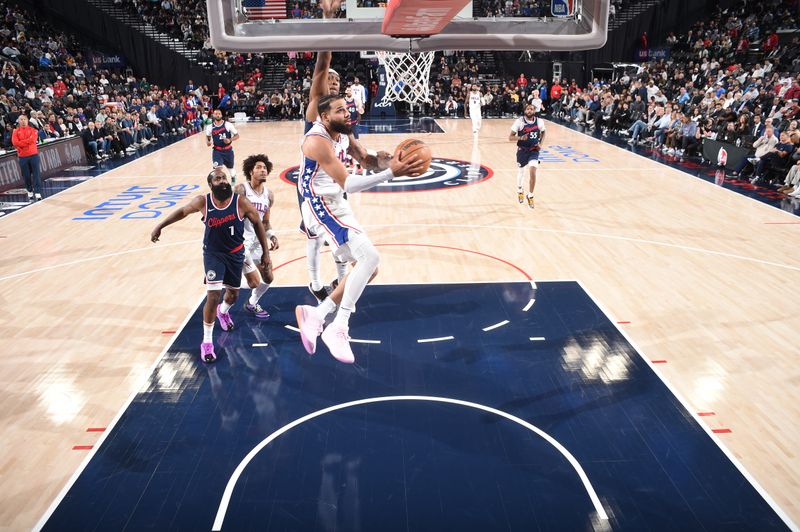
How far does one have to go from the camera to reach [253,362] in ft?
18.7

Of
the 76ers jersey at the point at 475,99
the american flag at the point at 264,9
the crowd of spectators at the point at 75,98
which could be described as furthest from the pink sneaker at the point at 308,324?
the 76ers jersey at the point at 475,99

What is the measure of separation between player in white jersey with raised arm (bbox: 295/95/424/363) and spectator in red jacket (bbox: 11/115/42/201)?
942 cm

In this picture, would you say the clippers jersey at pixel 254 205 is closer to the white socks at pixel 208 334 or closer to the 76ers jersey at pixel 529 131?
the white socks at pixel 208 334

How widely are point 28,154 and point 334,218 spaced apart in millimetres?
10061

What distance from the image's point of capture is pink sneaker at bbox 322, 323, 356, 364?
471 centimetres

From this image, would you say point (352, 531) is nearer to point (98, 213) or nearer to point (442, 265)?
point (442, 265)

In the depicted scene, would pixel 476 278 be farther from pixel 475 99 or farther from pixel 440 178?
pixel 475 99

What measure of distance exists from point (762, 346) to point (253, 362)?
480cm

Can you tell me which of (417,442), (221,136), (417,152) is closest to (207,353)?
(417,442)

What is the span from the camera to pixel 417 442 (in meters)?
4.48

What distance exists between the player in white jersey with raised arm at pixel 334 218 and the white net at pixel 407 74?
943 centimetres

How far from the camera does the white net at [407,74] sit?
46.1 ft

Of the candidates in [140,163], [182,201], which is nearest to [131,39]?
[140,163]

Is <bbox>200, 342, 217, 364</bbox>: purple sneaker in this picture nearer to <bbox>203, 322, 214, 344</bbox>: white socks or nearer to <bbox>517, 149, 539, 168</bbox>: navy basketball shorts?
<bbox>203, 322, 214, 344</bbox>: white socks
